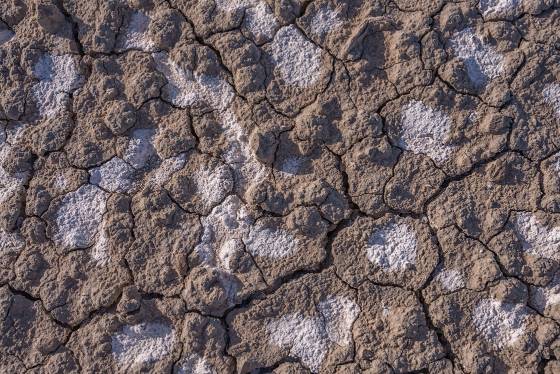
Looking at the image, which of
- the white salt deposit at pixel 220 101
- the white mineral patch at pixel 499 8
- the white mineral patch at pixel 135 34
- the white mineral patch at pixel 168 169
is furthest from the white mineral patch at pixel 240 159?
the white mineral patch at pixel 499 8

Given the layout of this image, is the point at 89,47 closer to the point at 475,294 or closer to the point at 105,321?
the point at 105,321

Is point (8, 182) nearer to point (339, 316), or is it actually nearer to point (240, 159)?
point (240, 159)

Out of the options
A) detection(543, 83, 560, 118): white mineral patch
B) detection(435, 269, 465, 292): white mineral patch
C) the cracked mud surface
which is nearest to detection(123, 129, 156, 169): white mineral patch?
the cracked mud surface

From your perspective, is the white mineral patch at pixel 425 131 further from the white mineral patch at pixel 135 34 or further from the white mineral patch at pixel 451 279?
the white mineral patch at pixel 135 34

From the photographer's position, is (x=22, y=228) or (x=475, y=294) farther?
(x=22, y=228)

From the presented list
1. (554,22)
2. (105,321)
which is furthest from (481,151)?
(105,321)

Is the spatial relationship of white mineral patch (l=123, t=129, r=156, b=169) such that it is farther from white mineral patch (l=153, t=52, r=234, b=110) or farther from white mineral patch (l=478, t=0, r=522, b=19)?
white mineral patch (l=478, t=0, r=522, b=19)
